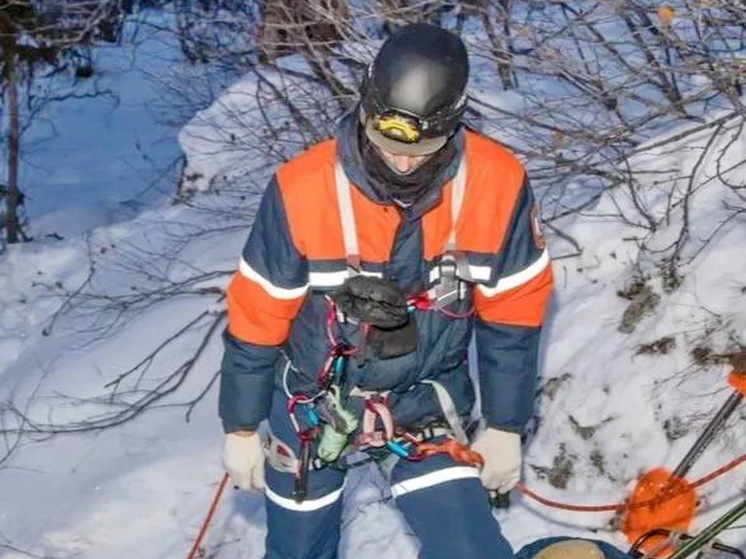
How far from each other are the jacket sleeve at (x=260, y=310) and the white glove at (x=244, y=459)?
0.06 m

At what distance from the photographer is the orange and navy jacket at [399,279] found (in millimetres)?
3424

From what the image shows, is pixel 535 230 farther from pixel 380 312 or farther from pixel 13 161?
pixel 13 161

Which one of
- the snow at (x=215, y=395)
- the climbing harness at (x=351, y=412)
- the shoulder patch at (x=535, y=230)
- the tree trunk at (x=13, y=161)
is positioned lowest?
the tree trunk at (x=13, y=161)

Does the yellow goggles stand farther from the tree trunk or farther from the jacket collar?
the tree trunk

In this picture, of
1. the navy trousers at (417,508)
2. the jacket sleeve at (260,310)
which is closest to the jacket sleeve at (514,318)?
the navy trousers at (417,508)

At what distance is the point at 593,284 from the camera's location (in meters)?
6.04

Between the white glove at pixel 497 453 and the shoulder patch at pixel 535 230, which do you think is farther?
the white glove at pixel 497 453

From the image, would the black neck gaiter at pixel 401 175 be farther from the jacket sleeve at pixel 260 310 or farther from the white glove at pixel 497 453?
the white glove at pixel 497 453

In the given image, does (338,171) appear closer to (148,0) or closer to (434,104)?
(434,104)

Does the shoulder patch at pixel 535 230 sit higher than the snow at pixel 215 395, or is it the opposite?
the shoulder patch at pixel 535 230

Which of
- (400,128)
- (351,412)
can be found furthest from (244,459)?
(400,128)

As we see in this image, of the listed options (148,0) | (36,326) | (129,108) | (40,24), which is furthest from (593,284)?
(129,108)

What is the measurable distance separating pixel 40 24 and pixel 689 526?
902 centimetres

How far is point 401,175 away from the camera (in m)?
3.33
